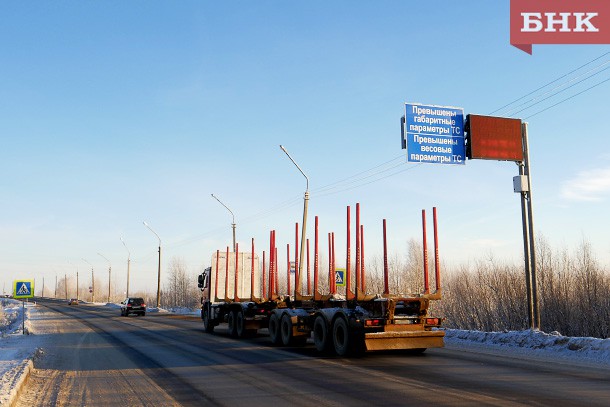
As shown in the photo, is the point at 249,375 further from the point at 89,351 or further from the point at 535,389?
the point at 89,351

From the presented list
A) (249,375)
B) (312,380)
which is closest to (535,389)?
(312,380)

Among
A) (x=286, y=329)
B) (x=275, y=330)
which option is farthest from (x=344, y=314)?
(x=275, y=330)

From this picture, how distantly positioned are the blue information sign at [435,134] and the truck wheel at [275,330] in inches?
284

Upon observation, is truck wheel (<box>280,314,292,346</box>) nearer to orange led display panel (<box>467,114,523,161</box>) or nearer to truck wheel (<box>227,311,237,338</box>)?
truck wheel (<box>227,311,237,338</box>)

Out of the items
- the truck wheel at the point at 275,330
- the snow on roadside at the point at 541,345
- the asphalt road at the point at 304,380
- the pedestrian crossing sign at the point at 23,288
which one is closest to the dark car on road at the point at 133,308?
the pedestrian crossing sign at the point at 23,288

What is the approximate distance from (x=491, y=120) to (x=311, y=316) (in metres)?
9.91

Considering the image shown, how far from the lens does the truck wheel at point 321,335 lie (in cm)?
1435

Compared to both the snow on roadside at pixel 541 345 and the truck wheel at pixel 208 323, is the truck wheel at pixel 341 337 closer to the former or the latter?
the snow on roadside at pixel 541 345

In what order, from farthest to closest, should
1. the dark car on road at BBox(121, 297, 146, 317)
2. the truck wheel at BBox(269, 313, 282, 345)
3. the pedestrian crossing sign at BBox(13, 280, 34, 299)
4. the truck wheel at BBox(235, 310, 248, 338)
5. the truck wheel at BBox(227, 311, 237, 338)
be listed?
the dark car on road at BBox(121, 297, 146, 317) < the pedestrian crossing sign at BBox(13, 280, 34, 299) < the truck wheel at BBox(227, 311, 237, 338) < the truck wheel at BBox(235, 310, 248, 338) < the truck wheel at BBox(269, 313, 282, 345)

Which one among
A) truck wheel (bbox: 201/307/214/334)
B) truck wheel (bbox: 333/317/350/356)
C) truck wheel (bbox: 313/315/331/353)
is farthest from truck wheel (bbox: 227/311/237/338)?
truck wheel (bbox: 333/317/350/356)

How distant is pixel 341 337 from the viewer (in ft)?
45.6

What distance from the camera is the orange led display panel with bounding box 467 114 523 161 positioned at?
63.6 ft

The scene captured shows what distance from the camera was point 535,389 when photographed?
8.59m

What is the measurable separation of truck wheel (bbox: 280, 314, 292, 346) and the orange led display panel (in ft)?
29.2
